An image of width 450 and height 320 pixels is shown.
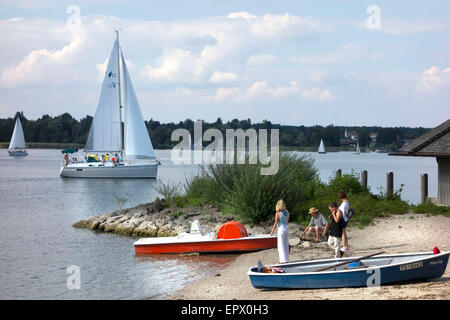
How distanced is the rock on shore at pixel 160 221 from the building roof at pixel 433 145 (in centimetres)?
687

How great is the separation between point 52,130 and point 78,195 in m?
136

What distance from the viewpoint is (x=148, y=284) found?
56.6 feet

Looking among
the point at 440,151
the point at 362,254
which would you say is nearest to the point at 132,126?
the point at 440,151

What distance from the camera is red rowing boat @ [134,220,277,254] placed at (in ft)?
68.0

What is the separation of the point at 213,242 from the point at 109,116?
41330 millimetres

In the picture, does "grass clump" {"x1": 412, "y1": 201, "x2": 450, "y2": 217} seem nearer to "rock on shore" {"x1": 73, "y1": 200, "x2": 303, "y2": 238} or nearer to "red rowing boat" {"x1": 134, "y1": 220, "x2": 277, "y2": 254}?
"rock on shore" {"x1": 73, "y1": 200, "x2": 303, "y2": 238}

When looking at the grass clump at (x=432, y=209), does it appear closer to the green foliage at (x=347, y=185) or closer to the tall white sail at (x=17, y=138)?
the green foliage at (x=347, y=185)

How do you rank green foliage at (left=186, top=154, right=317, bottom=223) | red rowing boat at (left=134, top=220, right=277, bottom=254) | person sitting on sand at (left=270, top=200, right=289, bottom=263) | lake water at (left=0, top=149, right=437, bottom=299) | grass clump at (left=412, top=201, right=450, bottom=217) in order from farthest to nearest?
grass clump at (left=412, top=201, right=450, bottom=217), green foliage at (left=186, top=154, right=317, bottom=223), red rowing boat at (left=134, top=220, right=277, bottom=254), lake water at (left=0, top=149, right=437, bottom=299), person sitting on sand at (left=270, top=200, right=289, bottom=263)

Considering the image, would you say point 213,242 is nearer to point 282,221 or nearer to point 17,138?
point 282,221

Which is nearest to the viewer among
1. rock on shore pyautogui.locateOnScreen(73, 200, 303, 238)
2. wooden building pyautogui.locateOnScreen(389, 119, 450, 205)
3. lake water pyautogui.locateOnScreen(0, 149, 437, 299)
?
lake water pyautogui.locateOnScreen(0, 149, 437, 299)

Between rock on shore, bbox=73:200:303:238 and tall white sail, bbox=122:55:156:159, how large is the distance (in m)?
30.9

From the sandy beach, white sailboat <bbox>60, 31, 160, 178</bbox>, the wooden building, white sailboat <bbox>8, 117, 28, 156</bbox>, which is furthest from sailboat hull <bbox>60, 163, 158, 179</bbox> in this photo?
white sailboat <bbox>8, 117, 28, 156</bbox>

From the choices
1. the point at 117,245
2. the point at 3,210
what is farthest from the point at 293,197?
the point at 3,210

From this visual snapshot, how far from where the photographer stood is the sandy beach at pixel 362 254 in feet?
43.1
